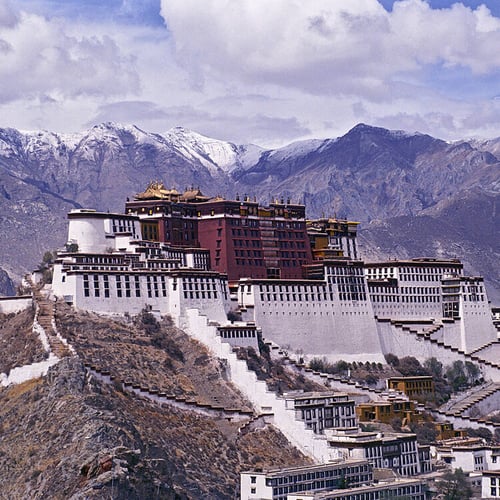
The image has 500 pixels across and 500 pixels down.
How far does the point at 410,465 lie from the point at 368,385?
2499 centimetres

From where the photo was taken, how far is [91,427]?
120m

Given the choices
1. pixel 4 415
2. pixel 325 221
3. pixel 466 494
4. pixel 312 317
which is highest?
pixel 325 221

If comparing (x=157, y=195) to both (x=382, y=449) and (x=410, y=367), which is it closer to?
(x=410, y=367)

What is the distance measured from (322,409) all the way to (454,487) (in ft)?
47.7

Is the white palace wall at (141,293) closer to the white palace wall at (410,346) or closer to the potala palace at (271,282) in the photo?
the potala palace at (271,282)

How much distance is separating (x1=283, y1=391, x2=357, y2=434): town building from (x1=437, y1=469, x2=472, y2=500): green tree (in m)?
11.0

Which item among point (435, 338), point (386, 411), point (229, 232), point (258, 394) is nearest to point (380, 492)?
point (258, 394)

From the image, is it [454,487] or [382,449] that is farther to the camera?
[382,449]

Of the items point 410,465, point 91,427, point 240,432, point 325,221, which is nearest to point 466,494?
point 410,465

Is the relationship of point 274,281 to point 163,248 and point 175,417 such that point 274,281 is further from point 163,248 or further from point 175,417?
point 175,417

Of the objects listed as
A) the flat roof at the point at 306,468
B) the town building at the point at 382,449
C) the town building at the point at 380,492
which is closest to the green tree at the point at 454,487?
the town building at the point at 380,492

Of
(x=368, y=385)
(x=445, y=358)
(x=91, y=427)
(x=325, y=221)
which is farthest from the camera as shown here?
(x=325, y=221)

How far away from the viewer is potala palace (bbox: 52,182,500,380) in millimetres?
147250

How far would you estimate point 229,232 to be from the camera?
531ft
